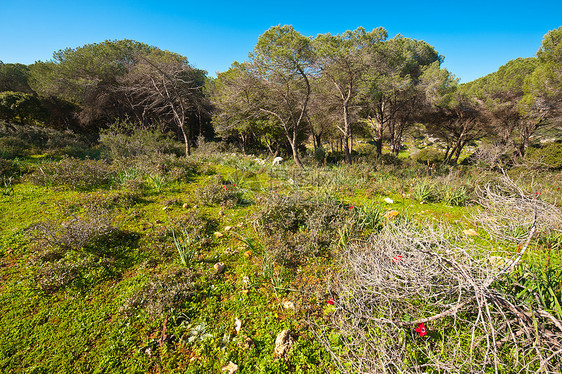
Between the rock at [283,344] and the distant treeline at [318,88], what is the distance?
32.1 ft

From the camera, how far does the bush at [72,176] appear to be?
19.9 feet

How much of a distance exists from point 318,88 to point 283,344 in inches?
508

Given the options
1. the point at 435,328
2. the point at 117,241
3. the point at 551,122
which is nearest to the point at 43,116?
the point at 117,241

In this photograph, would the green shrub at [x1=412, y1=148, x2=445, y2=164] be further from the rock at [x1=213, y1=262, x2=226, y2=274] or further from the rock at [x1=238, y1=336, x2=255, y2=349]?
the rock at [x1=238, y1=336, x2=255, y2=349]

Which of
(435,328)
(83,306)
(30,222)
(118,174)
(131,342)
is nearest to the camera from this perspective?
(131,342)

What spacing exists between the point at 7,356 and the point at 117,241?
1.93 meters

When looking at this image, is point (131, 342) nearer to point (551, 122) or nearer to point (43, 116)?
point (43, 116)

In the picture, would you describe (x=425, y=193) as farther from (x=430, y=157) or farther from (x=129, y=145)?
(x=430, y=157)

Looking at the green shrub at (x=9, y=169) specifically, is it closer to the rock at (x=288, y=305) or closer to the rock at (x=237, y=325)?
the rock at (x=237, y=325)

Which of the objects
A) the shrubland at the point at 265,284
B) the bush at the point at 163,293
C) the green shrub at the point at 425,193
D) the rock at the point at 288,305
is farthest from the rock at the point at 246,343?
the green shrub at the point at 425,193

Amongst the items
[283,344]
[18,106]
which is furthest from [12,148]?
[283,344]

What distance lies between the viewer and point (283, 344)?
2.32 meters

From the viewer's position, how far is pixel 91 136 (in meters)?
18.8

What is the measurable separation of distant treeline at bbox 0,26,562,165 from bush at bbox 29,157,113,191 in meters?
5.97
